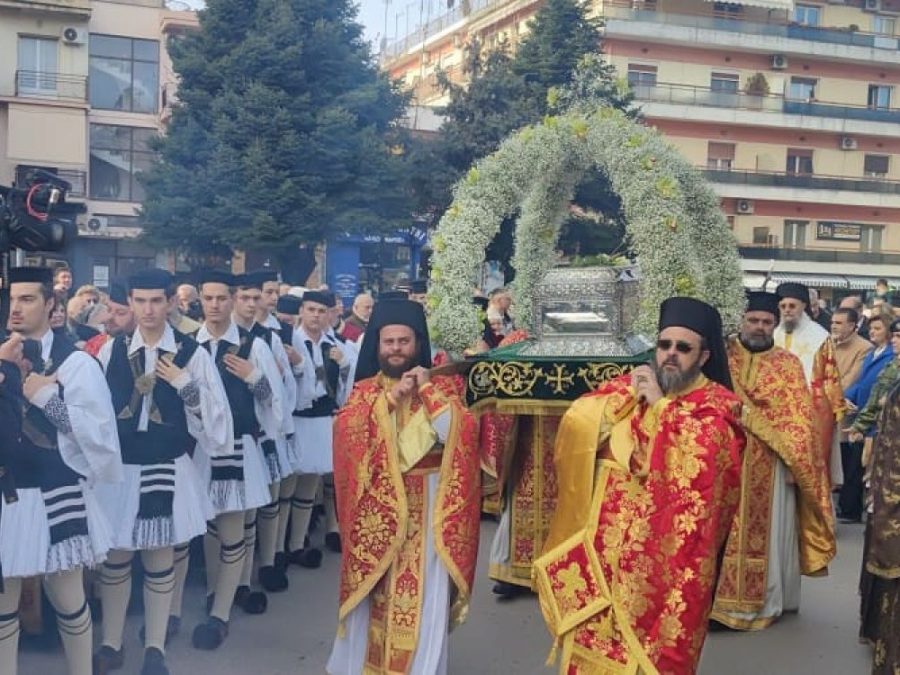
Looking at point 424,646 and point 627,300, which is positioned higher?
point 627,300

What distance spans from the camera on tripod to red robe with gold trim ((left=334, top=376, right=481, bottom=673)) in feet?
5.57

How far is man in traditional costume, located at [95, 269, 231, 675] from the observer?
5.59m

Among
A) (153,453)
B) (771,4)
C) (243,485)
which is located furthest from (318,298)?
(771,4)

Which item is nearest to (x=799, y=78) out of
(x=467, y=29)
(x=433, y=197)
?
(x=467, y=29)

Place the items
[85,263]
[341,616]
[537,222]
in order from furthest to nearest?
[85,263] < [537,222] < [341,616]

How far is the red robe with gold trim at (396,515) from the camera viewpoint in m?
5.12

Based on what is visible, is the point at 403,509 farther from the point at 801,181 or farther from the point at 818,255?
the point at 801,181

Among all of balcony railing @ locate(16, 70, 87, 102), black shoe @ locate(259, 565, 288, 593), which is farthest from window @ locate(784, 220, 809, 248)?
black shoe @ locate(259, 565, 288, 593)

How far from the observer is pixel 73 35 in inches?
1222

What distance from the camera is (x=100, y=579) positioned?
5750 millimetres

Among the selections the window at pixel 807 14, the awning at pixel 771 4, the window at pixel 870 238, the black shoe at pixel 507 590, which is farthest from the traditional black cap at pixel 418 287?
the window at pixel 807 14

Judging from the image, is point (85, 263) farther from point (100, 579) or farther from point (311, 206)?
point (100, 579)

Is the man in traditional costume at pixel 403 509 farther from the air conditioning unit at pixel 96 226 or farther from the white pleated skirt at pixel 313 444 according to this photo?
the air conditioning unit at pixel 96 226

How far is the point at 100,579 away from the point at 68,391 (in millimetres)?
1394
